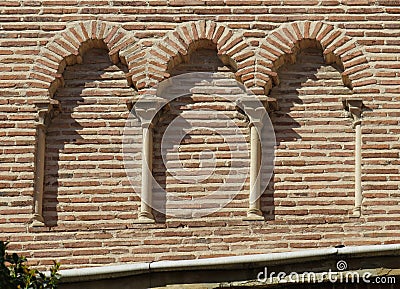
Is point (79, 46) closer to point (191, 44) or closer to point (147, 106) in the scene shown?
point (147, 106)

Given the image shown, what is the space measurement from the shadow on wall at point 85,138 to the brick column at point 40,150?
0.07 meters

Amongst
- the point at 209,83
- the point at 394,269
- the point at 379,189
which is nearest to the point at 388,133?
the point at 379,189

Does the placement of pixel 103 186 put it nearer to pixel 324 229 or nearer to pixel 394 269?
pixel 324 229

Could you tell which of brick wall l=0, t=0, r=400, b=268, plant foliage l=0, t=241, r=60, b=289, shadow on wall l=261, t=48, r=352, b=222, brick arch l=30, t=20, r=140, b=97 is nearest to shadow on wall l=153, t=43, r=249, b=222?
brick wall l=0, t=0, r=400, b=268

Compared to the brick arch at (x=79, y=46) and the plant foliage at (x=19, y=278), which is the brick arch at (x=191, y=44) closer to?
the brick arch at (x=79, y=46)

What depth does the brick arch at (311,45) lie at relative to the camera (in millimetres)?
15406

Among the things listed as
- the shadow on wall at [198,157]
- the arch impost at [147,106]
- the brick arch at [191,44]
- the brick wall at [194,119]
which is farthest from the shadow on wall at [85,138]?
the shadow on wall at [198,157]

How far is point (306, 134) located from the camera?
15.3 meters

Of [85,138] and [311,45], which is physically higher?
[311,45]

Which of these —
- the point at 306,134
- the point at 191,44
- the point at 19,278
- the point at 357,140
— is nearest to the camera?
the point at 19,278

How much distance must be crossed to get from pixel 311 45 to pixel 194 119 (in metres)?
1.23

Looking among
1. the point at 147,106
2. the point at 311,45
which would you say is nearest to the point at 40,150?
the point at 147,106

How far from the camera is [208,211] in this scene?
1502 centimetres

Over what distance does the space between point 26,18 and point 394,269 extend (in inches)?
178
